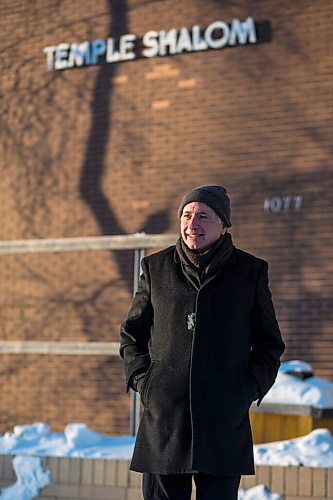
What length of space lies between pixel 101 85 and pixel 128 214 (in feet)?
5.17

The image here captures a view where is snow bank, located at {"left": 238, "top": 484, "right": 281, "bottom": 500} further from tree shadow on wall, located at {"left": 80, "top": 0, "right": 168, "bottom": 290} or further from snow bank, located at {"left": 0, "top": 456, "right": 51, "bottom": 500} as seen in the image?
tree shadow on wall, located at {"left": 80, "top": 0, "right": 168, "bottom": 290}

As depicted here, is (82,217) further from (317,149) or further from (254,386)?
(254,386)

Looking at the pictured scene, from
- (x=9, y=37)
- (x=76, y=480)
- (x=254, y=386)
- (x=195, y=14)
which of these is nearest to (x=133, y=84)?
(x=195, y=14)

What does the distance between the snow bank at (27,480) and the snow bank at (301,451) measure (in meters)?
1.47

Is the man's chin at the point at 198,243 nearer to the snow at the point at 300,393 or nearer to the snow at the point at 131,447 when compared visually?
the snow at the point at 131,447

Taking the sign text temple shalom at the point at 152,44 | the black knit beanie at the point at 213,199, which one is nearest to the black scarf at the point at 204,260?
the black knit beanie at the point at 213,199

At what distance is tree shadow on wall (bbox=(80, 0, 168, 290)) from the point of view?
9.70 meters

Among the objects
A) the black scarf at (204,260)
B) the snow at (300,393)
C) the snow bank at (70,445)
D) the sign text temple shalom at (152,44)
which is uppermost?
the sign text temple shalom at (152,44)

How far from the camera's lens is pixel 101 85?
10117 mm

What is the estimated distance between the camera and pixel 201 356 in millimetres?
3201

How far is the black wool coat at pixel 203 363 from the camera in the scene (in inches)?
124

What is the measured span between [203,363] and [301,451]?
9.42 ft

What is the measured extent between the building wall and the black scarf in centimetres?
552

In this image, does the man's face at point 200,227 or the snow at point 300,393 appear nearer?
the man's face at point 200,227
